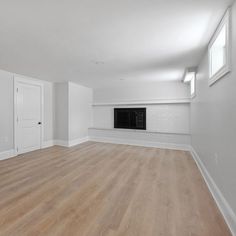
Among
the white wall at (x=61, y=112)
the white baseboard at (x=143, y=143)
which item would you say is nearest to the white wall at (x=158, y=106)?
the white baseboard at (x=143, y=143)

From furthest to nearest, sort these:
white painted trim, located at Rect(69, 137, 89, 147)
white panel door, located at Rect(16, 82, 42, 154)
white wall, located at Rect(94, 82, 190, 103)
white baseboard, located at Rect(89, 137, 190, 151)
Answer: white painted trim, located at Rect(69, 137, 89, 147), white wall, located at Rect(94, 82, 190, 103), white baseboard, located at Rect(89, 137, 190, 151), white panel door, located at Rect(16, 82, 42, 154)

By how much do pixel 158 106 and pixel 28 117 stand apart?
433cm

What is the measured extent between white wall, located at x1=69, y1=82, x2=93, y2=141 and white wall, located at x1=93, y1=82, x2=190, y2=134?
565 mm

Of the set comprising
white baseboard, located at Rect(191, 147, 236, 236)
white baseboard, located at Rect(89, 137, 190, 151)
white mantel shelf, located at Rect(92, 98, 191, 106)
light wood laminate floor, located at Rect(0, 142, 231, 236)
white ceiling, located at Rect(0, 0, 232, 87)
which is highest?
white ceiling, located at Rect(0, 0, 232, 87)

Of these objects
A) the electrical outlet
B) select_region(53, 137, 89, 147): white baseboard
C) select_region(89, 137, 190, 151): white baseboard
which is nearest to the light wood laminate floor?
the electrical outlet

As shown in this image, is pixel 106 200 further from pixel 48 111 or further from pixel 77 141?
pixel 48 111

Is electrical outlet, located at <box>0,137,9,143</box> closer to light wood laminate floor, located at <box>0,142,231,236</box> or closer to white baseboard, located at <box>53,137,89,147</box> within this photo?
light wood laminate floor, located at <box>0,142,231,236</box>

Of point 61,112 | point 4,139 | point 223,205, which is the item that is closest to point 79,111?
point 61,112

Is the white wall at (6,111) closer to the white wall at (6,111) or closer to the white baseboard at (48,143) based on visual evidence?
the white wall at (6,111)

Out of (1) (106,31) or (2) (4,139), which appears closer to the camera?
(1) (106,31)

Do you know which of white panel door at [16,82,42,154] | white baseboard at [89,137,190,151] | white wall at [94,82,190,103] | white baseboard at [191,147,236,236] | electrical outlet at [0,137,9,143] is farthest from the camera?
white wall at [94,82,190,103]

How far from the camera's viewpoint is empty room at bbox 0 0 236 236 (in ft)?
5.10

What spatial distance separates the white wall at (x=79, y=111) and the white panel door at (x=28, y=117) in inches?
39.1

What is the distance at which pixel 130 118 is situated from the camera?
5941 mm
